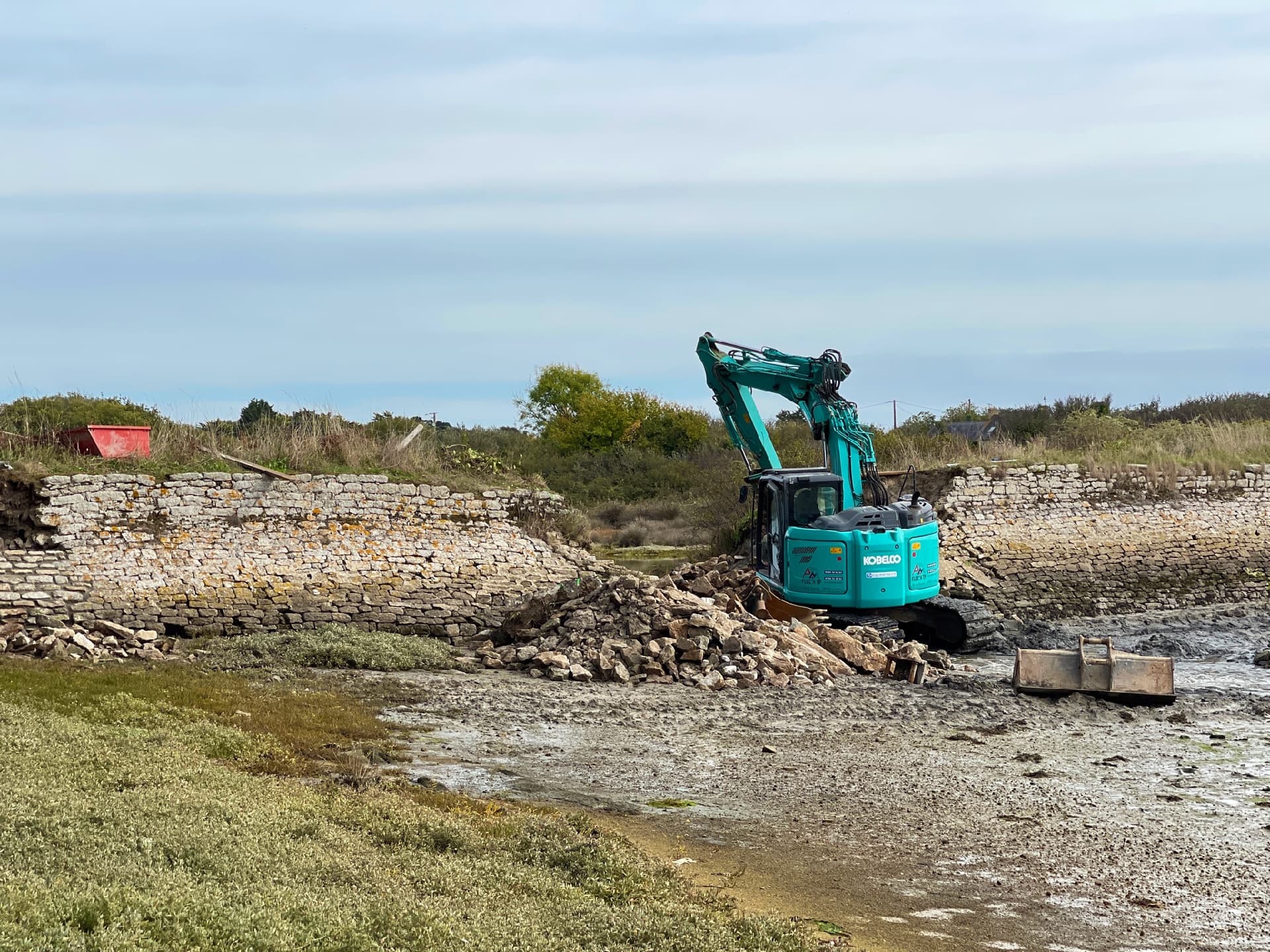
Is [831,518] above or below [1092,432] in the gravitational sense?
below

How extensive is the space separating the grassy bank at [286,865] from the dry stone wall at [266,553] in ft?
26.7

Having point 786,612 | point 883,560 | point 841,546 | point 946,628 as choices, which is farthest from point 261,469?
point 946,628

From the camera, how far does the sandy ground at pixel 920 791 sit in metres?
6.71

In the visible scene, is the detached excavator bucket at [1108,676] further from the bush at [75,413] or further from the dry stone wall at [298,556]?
the bush at [75,413]

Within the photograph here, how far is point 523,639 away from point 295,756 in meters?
7.55

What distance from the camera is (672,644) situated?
597 inches

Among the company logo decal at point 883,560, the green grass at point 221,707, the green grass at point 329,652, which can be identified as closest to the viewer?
the green grass at point 221,707

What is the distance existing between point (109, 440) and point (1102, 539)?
60.0ft

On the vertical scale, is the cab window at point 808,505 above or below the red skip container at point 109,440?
below

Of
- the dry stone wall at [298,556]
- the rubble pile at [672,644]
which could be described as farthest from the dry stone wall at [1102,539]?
the rubble pile at [672,644]

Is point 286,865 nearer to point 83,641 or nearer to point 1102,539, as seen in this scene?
point 83,641

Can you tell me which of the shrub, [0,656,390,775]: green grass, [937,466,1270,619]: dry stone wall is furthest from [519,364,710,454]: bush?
[0,656,390,775]: green grass

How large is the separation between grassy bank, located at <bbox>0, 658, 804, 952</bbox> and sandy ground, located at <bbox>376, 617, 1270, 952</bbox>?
2.69 ft

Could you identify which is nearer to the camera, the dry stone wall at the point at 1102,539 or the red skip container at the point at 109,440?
the red skip container at the point at 109,440
